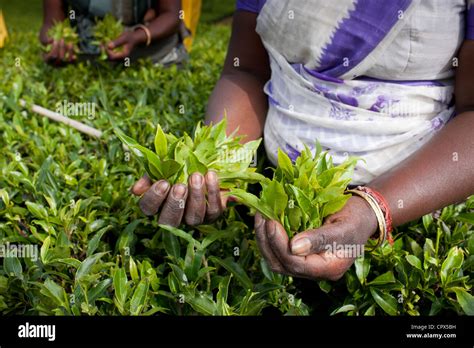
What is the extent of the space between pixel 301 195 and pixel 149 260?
1.70ft

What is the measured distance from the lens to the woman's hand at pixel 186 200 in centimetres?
125

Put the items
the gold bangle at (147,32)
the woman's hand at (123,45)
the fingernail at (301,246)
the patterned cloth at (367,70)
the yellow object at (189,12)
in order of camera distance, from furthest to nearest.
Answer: the yellow object at (189,12)
the gold bangle at (147,32)
the woman's hand at (123,45)
the patterned cloth at (367,70)
the fingernail at (301,246)

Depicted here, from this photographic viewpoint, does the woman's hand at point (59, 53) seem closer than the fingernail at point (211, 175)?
No

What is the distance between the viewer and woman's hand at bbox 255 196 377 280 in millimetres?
1110

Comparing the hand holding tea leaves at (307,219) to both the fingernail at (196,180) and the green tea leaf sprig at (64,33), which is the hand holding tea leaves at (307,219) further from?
the green tea leaf sprig at (64,33)

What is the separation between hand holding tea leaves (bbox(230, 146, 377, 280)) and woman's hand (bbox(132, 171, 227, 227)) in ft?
0.34

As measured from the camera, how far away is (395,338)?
3.80 feet

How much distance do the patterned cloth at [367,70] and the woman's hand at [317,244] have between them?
12.7 inches

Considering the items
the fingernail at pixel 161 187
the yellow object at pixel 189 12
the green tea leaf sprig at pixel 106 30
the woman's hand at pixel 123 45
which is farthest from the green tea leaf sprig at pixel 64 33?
the fingernail at pixel 161 187

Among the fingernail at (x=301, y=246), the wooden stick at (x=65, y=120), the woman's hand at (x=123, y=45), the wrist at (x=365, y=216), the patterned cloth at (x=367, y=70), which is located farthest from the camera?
the woman's hand at (x=123, y=45)

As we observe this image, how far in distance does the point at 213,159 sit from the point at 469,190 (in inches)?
24.0

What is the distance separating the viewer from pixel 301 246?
3.57ft

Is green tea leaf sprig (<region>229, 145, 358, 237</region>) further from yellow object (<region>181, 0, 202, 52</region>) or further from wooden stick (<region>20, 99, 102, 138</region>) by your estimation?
yellow object (<region>181, 0, 202, 52</region>)

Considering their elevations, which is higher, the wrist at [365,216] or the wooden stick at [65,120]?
the wrist at [365,216]
